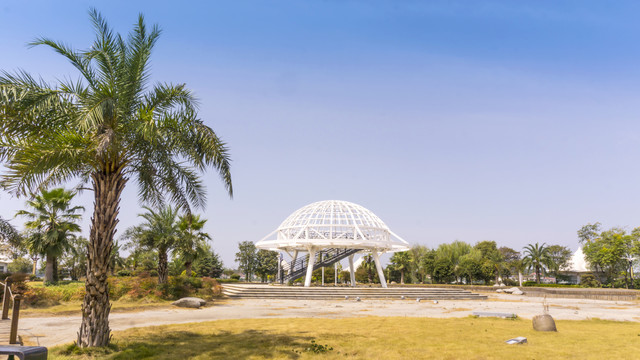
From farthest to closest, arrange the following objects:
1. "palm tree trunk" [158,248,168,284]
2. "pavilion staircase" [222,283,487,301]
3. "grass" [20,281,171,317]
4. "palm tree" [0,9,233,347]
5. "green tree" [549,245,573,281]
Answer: "green tree" [549,245,573,281]
"pavilion staircase" [222,283,487,301]
"palm tree trunk" [158,248,168,284]
"grass" [20,281,171,317]
"palm tree" [0,9,233,347]

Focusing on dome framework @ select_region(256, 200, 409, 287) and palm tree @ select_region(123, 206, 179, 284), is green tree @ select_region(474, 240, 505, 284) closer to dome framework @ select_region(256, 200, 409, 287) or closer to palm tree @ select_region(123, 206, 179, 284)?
dome framework @ select_region(256, 200, 409, 287)

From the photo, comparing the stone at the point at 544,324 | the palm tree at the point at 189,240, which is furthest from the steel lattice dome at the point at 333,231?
the stone at the point at 544,324

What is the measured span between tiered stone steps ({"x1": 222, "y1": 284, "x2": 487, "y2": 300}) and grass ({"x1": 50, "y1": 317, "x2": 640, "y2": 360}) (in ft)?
46.8

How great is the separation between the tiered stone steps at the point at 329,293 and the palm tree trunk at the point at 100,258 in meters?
19.7

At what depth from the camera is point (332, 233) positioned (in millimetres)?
35844

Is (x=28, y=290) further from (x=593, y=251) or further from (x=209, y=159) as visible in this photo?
(x=593, y=251)

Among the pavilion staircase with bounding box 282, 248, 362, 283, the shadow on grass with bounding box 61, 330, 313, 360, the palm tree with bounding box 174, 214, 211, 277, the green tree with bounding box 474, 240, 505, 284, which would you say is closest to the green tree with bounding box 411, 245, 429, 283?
the green tree with bounding box 474, 240, 505, 284

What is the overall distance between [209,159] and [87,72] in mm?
3729

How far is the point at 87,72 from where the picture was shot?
33.1 feet

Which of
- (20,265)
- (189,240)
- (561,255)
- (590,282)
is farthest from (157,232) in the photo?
(561,255)

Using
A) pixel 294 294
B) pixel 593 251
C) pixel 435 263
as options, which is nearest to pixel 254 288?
pixel 294 294

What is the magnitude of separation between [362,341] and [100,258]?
23.2 feet

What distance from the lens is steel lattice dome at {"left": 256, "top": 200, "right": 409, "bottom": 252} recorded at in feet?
114

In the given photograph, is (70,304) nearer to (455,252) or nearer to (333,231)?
(333,231)
